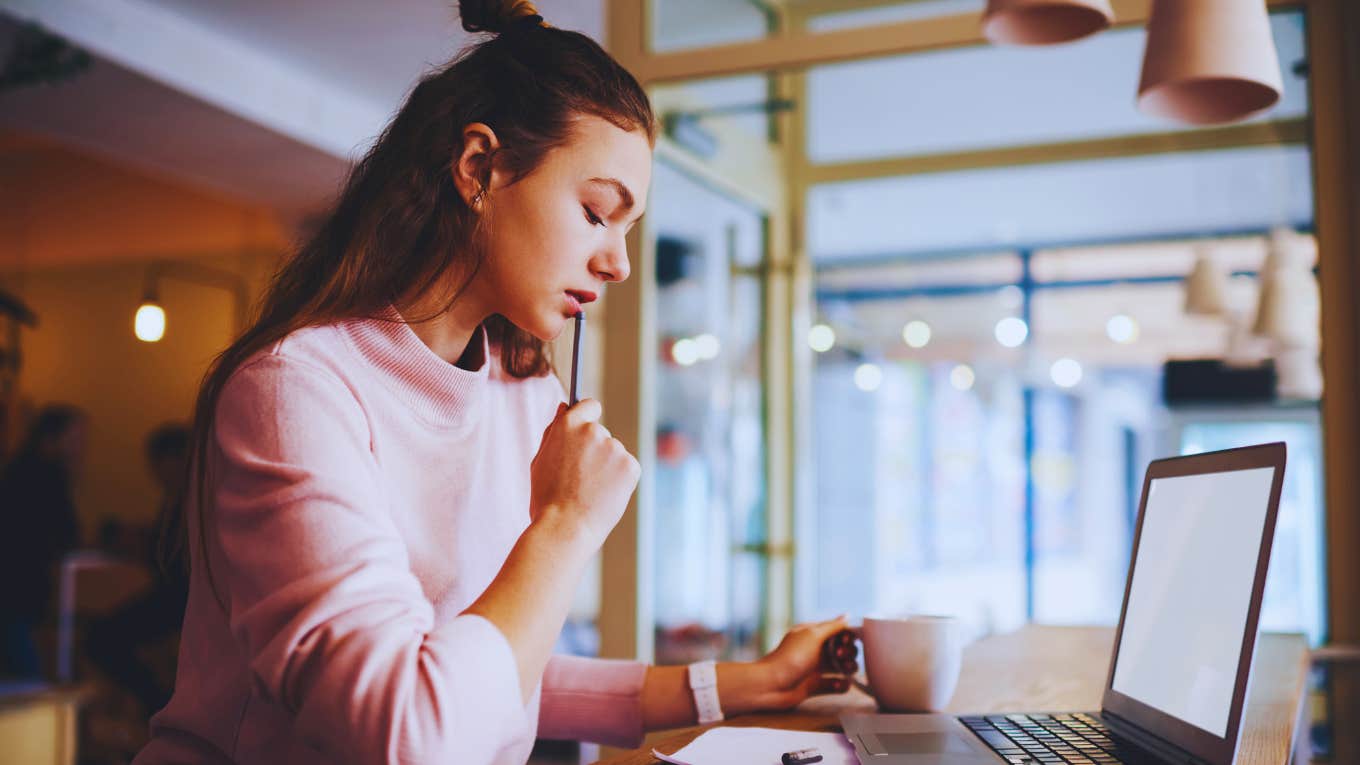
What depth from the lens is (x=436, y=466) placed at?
974mm

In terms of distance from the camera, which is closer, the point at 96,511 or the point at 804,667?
the point at 804,667

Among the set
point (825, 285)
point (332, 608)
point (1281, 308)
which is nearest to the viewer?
point (332, 608)

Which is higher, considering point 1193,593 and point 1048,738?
point 1193,593

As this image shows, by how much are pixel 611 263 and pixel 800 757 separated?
0.44 metres

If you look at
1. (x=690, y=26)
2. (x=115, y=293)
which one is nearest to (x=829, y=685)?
(x=690, y=26)

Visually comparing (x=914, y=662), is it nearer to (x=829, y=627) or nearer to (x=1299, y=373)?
(x=829, y=627)

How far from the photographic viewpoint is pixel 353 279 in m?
0.97

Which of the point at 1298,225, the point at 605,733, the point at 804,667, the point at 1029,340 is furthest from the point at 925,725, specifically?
the point at 1029,340

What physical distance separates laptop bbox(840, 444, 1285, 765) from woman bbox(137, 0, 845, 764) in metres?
0.25

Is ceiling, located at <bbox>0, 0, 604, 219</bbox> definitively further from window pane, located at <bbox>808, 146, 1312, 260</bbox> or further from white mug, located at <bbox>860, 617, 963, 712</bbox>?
white mug, located at <bbox>860, 617, 963, 712</bbox>

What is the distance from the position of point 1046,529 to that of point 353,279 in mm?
7726

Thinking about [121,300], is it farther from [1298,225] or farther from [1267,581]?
[1267,581]

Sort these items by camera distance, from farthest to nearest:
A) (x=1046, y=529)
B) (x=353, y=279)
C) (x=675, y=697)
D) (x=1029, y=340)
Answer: (x=1046, y=529) → (x=1029, y=340) → (x=675, y=697) → (x=353, y=279)

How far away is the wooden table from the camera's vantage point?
0.95 meters
